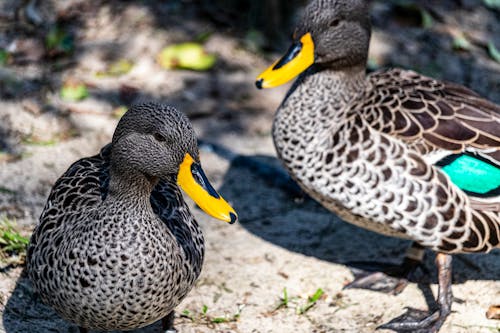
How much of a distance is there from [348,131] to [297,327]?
990 millimetres

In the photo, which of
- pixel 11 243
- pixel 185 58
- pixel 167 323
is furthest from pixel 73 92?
pixel 167 323

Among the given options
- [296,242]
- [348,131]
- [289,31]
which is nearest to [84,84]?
[289,31]

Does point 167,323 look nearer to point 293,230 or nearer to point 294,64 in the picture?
point 293,230

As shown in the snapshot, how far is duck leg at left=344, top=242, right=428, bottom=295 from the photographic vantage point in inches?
169

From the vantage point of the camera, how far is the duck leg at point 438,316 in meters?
3.93

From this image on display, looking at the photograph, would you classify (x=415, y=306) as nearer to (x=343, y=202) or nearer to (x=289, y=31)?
(x=343, y=202)

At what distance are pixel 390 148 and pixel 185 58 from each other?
2674 mm

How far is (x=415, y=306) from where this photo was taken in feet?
13.6

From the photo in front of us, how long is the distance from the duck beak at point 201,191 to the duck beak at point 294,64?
3.65 feet

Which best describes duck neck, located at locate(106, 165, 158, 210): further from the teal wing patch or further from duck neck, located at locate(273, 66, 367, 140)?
the teal wing patch

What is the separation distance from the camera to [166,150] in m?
3.15

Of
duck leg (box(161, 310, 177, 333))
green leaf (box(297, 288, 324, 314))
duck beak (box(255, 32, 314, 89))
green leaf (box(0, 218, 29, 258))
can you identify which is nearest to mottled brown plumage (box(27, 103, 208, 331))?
duck leg (box(161, 310, 177, 333))

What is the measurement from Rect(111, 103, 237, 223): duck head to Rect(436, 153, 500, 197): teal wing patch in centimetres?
123

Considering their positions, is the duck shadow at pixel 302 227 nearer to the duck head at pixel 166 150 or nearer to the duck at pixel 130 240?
the duck at pixel 130 240
